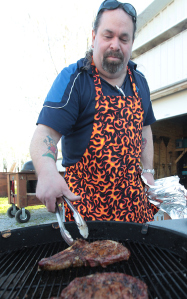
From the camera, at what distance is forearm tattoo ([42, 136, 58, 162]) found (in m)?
1.17

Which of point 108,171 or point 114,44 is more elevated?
point 114,44

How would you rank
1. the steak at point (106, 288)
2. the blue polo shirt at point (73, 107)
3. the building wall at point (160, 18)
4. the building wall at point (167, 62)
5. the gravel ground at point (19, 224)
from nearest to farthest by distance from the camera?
the steak at point (106, 288) → the blue polo shirt at point (73, 107) → the building wall at point (167, 62) → the gravel ground at point (19, 224) → the building wall at point (160, 18)

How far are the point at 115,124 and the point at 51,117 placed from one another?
1.43ft

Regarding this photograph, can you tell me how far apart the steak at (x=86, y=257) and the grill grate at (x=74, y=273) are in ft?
0.12

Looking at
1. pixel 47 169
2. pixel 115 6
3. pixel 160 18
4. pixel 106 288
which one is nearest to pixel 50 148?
pixel 47 169

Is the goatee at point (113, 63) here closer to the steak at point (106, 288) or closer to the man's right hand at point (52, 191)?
the man's right hand at point (52, 191)

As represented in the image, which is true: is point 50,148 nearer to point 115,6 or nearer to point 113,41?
point 113,41

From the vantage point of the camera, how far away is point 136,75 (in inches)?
69.2

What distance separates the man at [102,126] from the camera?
1366mm

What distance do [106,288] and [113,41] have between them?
130 cm

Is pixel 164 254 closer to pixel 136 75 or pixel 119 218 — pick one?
pixel 119 218

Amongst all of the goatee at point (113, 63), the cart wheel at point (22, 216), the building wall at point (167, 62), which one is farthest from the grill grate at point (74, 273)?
the cart wheel at point (22, 216)

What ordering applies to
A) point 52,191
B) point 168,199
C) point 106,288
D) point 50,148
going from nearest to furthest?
point 106,288 < point 52,191 < point 50,148 < point 168,199

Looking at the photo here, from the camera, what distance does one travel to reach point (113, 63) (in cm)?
146
